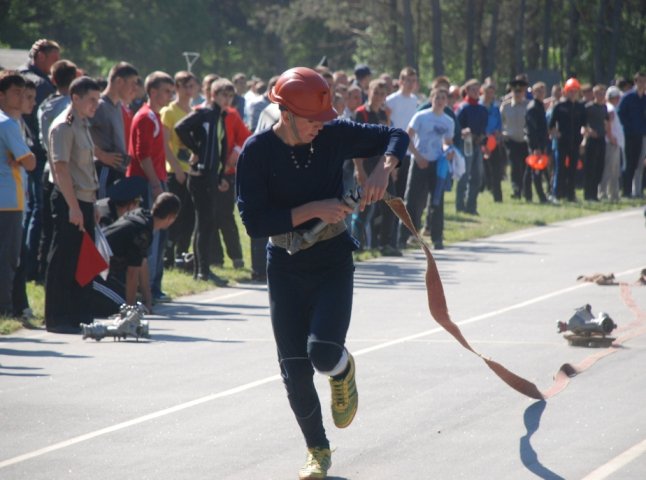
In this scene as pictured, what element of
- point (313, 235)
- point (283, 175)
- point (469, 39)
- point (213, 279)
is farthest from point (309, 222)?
point (469, 39)

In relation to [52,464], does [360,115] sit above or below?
above

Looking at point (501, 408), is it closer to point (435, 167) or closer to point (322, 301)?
point (322, 301)

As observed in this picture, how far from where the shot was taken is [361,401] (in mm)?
8812

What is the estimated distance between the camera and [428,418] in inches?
325

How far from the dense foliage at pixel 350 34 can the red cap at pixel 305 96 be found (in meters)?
30.6

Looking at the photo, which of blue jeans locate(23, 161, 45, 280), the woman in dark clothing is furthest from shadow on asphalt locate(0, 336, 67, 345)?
the woman in dark clothing

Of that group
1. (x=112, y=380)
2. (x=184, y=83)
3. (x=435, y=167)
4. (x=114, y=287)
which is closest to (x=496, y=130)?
(x=435, y=167)

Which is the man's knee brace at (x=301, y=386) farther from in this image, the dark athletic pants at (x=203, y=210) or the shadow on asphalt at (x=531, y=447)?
the dark athletic pants at (x=203, y=210)

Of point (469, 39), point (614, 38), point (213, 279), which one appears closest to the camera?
point (213, 279)

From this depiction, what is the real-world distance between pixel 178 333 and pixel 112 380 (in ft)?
7.56

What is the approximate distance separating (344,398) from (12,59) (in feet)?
43.8

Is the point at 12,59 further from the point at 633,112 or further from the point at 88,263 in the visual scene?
the point at 633,112

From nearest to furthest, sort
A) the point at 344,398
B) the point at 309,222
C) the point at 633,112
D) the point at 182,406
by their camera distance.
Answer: the point at 309,222, the point at 344,398, the point at 182,406, the point at 633,112

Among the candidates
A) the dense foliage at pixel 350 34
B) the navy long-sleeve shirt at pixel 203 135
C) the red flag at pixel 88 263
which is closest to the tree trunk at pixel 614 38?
the dense foliage at pixel 350 34
